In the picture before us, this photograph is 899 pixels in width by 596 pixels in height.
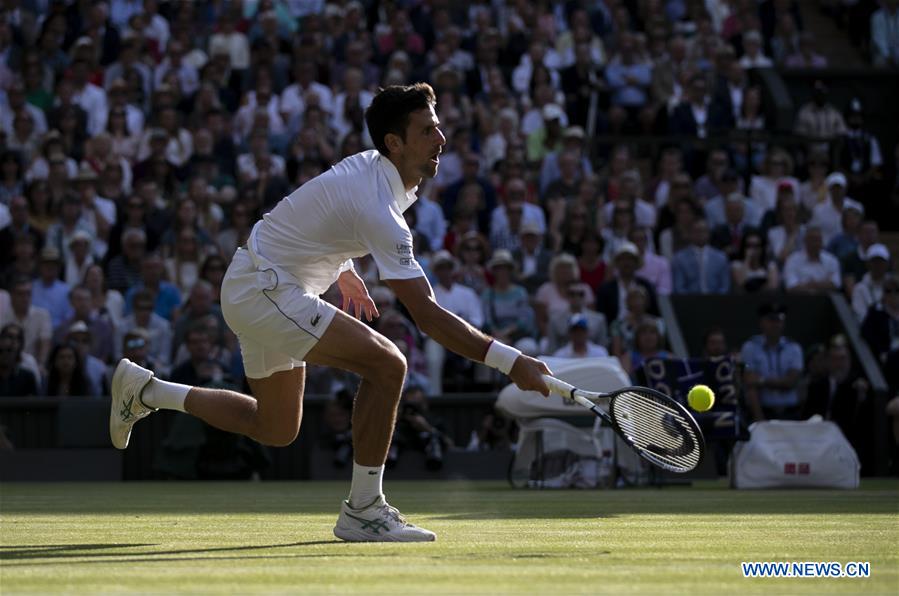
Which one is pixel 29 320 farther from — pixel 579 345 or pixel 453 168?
pixel 579 345

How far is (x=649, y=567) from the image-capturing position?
5.75 meters

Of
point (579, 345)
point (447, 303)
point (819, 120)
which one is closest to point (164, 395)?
point (579, 345)

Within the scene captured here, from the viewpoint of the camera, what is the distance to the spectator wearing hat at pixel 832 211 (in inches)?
754

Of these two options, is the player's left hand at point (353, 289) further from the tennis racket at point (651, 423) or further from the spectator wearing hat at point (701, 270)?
the spectator wearing hat at point (701, 270)

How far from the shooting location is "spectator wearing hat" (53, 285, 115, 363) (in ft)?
54.3

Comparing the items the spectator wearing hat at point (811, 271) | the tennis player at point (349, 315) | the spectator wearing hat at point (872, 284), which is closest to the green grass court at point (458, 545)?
the tennis player at point (349, 315)

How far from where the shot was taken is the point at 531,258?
Answer: 58.7ft

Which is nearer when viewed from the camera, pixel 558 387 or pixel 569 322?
pixel 558 387

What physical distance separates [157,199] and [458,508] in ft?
30.8

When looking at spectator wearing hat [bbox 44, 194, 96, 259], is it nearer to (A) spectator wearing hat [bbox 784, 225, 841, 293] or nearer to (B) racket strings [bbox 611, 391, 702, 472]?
(A) spectator wearing hat [bbox 784, 225, 841, 293]

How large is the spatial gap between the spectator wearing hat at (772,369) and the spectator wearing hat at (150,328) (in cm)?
593

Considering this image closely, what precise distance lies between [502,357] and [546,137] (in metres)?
13.5

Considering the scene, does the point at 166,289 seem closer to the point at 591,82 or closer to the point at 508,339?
the point at 508,339

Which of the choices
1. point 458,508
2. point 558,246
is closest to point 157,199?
point 558,246
